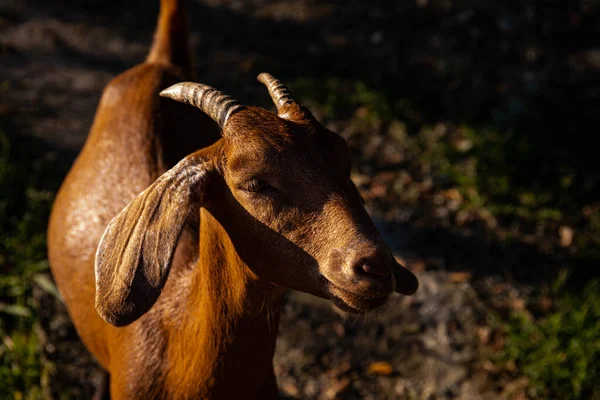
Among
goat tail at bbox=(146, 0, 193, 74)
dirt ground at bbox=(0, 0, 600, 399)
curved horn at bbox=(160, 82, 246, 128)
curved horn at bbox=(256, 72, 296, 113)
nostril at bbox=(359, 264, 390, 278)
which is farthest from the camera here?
dirt ground at bbox=(0, 0, 600, 399)

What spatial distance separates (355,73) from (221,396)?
165 inches

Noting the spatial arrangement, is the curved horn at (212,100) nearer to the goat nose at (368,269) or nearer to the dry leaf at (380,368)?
the goat nose at (368,269)

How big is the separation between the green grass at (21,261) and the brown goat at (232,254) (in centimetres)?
118

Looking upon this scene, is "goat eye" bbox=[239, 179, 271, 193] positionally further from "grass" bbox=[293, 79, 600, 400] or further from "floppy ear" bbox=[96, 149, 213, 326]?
"grass" bbox=[293, 79, 600, 400]

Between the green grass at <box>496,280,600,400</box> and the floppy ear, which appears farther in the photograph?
the green grass at <box>496,280,600,400</box>

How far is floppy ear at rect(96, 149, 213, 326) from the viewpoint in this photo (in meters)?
2.16

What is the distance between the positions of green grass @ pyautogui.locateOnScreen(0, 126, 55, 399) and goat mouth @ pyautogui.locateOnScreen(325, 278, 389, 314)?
8.19 ft

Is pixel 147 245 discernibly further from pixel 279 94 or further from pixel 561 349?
pixel 561 349

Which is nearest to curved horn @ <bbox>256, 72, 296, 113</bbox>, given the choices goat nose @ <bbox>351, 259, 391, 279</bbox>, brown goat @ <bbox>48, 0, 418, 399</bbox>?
brown goat @ <bbox>48, 0, 418, 399</bbox>

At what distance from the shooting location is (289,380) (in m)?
4.23

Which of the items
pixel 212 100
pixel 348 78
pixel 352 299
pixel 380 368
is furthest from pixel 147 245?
pixel 348 78

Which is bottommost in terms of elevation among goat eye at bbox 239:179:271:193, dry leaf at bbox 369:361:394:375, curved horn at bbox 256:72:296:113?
dry leaf at bbox 369:361:394:375

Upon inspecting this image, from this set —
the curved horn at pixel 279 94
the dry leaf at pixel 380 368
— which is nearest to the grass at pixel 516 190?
the dry leaf at pixel 380 368

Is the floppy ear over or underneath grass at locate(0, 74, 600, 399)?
Answer: over
